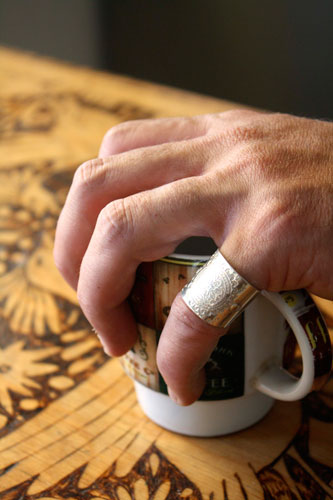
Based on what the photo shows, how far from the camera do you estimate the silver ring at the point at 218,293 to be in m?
0.36

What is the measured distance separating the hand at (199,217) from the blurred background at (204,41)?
5.39 feet

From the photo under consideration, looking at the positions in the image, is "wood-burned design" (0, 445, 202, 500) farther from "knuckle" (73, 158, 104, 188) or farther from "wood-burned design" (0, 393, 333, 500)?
"knuckle" (73, 158, 104, 188)

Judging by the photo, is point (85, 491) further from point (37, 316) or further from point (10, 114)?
point (10, 114)

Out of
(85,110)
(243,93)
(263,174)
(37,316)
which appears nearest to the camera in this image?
(263,174)

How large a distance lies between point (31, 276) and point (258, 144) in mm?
329

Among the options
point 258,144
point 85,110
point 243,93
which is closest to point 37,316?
point 258,144

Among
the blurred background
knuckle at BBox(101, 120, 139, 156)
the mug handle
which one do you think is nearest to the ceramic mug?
the mug handle

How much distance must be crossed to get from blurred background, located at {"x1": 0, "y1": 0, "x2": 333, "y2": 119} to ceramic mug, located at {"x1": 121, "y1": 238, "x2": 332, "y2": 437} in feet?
5.42

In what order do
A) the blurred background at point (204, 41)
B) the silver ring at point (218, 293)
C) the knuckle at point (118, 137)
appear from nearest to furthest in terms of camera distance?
1. the silver ring at point (218, 293)
2. the knuckle at point (118, 137)
3. the blurred background at point (204, 41)

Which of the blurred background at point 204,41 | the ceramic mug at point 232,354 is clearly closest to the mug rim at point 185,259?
the ceramic mug at point 232,354

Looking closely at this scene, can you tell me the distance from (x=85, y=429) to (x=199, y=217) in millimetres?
202

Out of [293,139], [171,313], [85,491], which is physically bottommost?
[85,491]

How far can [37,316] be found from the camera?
586 millimetres

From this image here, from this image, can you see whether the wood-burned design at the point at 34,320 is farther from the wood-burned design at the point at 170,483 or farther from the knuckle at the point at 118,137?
the knuckle at the point at 118,137
